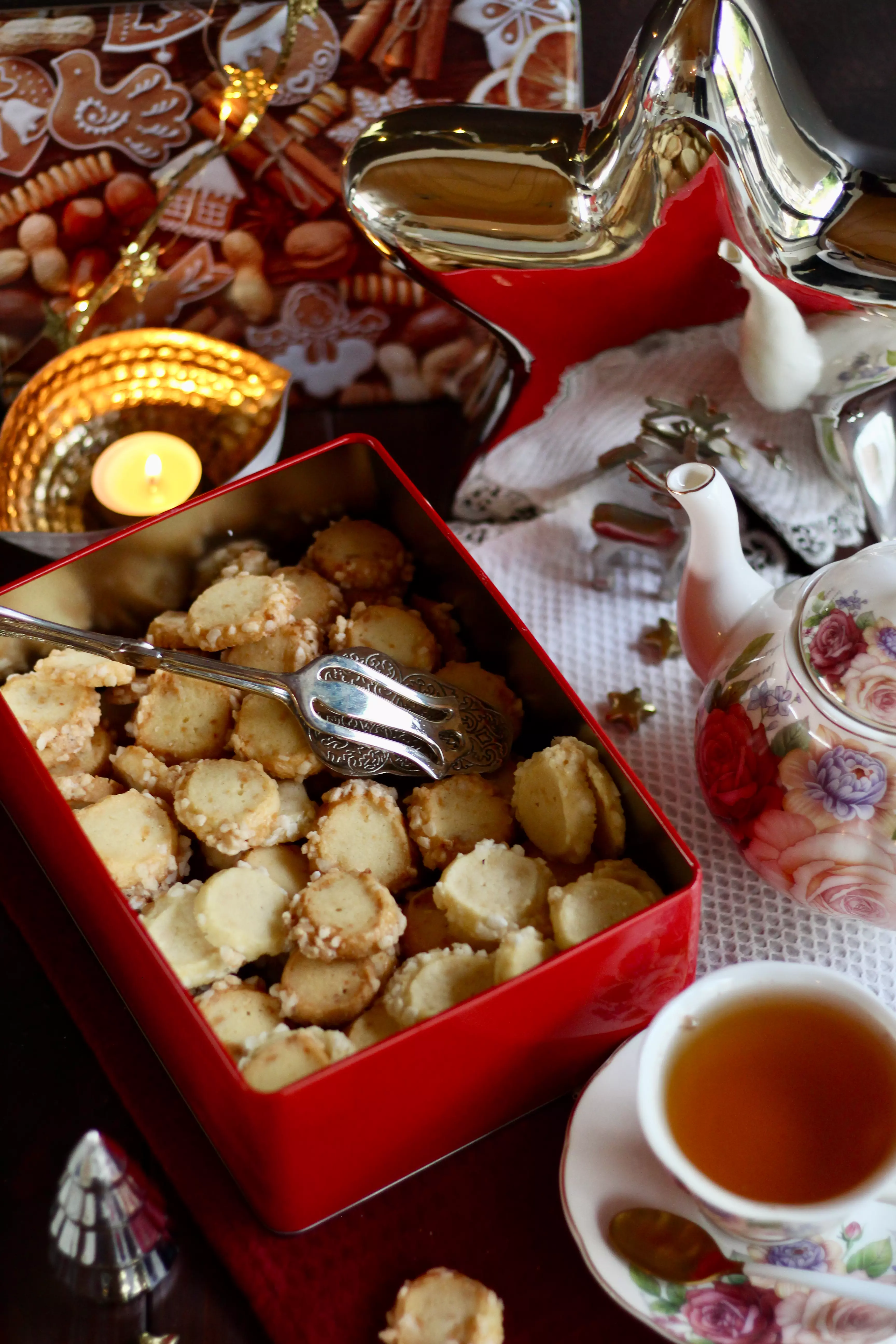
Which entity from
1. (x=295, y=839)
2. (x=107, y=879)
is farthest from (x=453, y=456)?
(x=107, y=879)

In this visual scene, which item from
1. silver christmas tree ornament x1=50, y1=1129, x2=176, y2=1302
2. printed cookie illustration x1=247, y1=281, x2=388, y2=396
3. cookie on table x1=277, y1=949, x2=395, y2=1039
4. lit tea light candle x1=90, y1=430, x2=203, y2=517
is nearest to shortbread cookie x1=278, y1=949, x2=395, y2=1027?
cookie on table x1=277, y1=949, x2=395, y2=1039

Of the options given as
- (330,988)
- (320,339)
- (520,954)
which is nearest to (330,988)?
(330,988)

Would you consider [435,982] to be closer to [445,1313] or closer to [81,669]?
[445,1313]

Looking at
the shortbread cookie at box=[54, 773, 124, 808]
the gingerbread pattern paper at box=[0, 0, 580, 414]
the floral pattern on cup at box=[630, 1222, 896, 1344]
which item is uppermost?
the gingerbread pattern paper at box=[0, 0, 580, 414]

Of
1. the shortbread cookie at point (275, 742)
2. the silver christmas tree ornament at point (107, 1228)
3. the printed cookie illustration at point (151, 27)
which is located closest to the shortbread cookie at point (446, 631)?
the shortbread cookie at point (275, 742)

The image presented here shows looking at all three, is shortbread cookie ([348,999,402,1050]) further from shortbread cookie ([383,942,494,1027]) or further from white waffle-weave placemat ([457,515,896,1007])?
white waffle-weave placemat ([457,515,896,1007])
